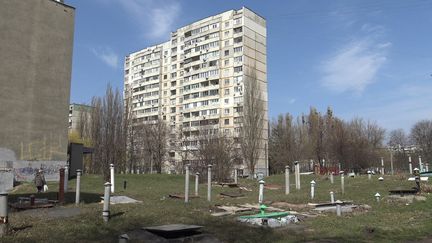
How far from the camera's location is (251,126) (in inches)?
2414

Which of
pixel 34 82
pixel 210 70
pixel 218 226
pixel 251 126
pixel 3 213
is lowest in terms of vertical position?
pixel 218 226

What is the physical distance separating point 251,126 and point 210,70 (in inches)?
1363

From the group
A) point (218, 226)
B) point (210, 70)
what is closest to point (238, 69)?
point (210, 70)

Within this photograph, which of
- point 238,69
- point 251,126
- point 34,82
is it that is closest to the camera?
point 34,82

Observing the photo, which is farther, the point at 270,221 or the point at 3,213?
the point at 270,221

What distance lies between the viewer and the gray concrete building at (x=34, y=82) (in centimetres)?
3112

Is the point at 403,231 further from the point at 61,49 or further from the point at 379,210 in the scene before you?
the point at 61,49

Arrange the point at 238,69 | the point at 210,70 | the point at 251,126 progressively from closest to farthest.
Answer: the point at 251,126
the point at 238,69
the point at 210,70

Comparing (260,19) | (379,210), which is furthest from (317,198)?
(260,19)

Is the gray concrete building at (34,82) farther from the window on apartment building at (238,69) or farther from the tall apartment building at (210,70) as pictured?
the window on apartment building at (238,69)

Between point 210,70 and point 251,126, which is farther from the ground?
point 210,70

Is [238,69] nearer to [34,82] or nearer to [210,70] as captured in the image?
[210,70]

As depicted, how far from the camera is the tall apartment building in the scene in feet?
293

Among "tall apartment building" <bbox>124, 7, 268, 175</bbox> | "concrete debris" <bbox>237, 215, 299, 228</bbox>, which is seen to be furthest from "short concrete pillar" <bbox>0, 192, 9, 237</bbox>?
"tall apartment building" <bbox>124, 7, 268, 175</bbox>
